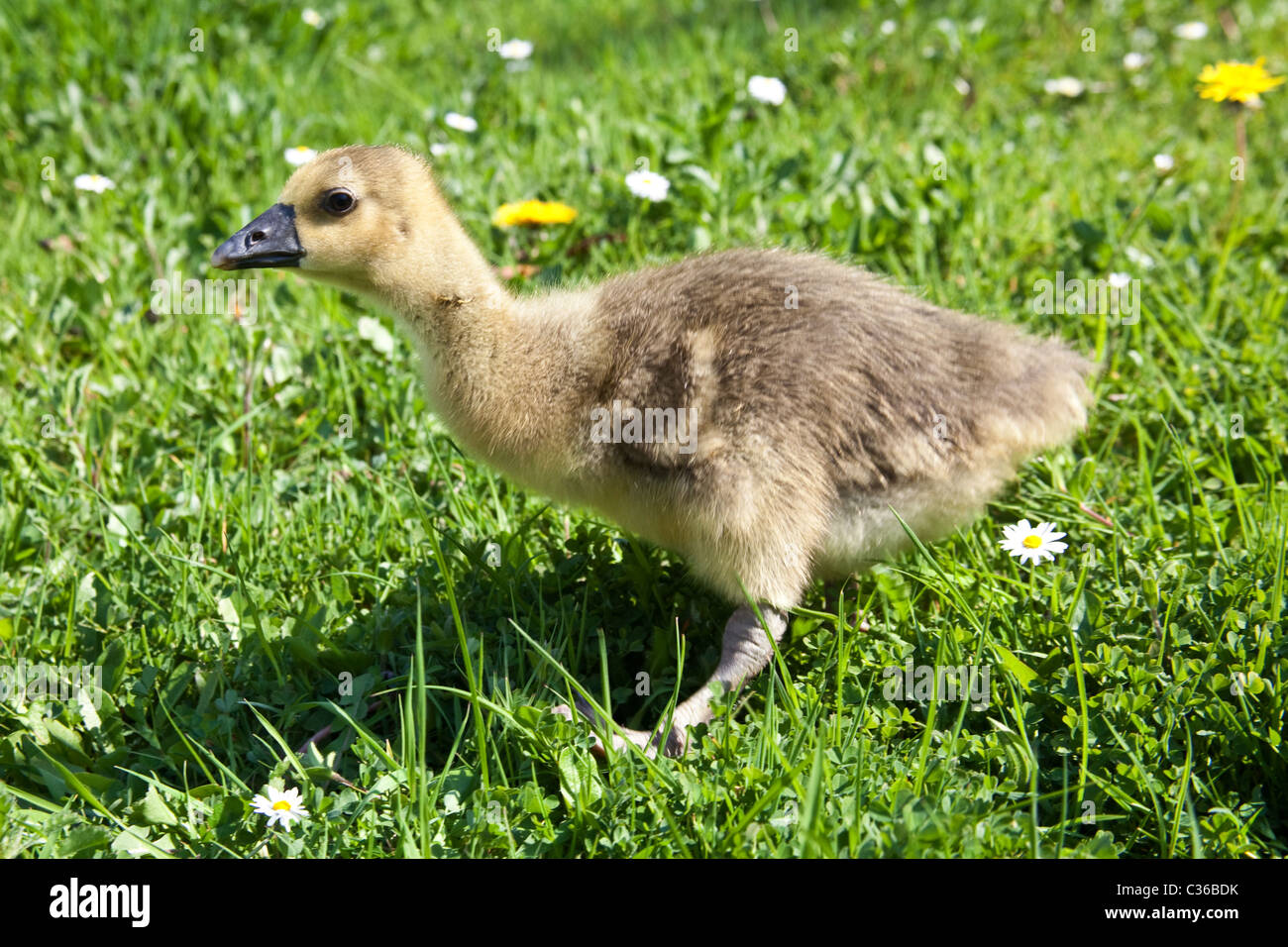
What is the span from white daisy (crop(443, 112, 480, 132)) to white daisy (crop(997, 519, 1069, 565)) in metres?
3.00

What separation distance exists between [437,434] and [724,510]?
1.33m

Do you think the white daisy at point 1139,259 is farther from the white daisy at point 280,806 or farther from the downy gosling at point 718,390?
the white daisy at point 280,806

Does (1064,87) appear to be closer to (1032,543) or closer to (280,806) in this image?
(1032,543)

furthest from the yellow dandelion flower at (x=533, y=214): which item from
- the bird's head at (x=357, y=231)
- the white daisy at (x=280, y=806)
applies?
the white daisy at (x=280, y=806)

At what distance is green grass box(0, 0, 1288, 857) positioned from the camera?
8.08ft

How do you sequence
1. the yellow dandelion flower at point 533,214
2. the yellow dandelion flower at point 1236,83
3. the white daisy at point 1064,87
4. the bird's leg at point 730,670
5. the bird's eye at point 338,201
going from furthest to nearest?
1. the white daisy at point 1064,87
2. the yellow dandelion flower at point 533,214
3. the yellow dandelion flower at point 1236,83
4. the bird's eye at point 338,201
5. the bird's leg at point 730,670

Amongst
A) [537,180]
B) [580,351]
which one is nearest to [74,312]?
[537,180]

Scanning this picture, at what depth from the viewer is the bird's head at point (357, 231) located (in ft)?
9.52

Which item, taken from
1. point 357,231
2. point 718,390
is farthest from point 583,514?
point 357,231

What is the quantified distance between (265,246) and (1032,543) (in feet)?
6.59

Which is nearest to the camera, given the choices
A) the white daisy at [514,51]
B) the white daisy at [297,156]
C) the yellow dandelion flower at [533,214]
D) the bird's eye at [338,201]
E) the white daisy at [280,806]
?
the white daisy at [280,806]

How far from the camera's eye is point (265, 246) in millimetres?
2908

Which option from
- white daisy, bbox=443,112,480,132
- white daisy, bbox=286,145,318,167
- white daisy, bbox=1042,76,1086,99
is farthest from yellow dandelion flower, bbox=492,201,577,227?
white daisy, bbox=1042,76,1086,99

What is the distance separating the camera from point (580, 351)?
9.66 feet
